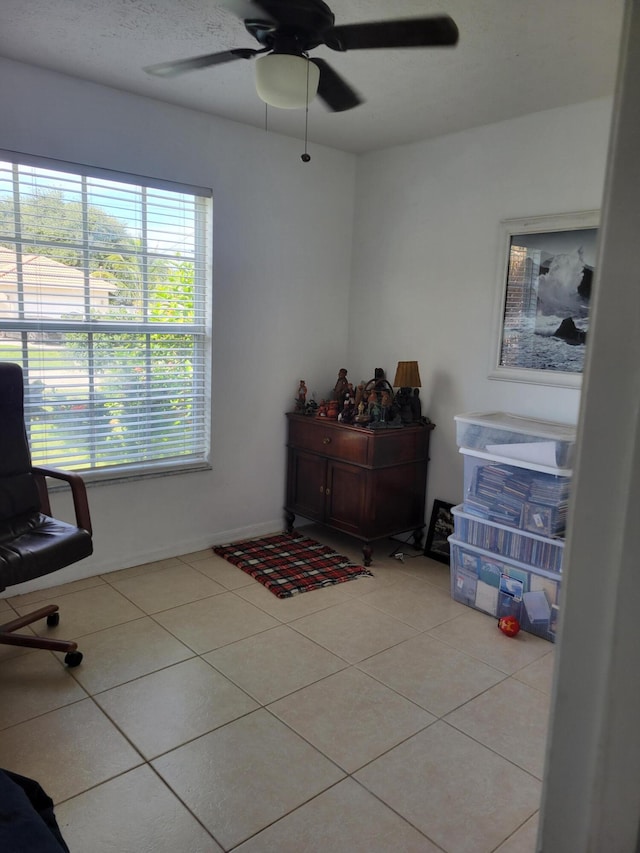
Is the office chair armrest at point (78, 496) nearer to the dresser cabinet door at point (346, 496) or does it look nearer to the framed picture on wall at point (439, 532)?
the dresser cabinet door at point (346, 496)

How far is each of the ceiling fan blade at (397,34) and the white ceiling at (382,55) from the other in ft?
0.36

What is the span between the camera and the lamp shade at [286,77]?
1.97 meters

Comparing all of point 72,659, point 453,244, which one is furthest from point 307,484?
point 72,659

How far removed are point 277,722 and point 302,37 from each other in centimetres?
234

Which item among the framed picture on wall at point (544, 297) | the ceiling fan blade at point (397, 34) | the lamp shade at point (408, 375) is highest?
the ceiling fan blade at point (397, 34)

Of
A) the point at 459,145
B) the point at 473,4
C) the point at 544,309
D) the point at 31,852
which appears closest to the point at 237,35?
the point at 473,4

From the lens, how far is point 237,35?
241 cm

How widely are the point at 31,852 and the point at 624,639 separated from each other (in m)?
0.90

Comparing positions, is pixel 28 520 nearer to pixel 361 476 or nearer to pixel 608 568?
pixel 361 476

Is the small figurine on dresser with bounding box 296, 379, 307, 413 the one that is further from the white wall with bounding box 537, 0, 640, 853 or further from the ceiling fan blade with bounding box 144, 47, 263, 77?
the white wall with bounding box 537, 0, 640, 853

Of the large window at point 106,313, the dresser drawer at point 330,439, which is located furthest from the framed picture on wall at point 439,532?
the large window at point 106,313

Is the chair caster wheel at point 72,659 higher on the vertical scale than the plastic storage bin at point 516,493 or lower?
lower

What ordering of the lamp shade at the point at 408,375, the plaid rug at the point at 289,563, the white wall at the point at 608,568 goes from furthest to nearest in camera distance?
1. the lamp shade at the point at 408,375
2. the plaid rug at the point at 289,563
3. the white wall at the point at 608,568

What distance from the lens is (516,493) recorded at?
295 cm
